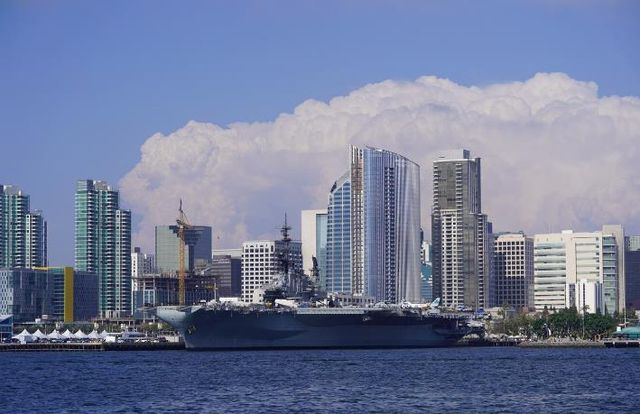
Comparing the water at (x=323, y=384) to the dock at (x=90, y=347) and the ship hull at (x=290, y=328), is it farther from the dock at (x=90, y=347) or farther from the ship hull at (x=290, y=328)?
the dock at (x=90, y=347)

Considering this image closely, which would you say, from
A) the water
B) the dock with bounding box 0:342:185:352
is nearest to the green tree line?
the dock with bounding box 0:342:185:352

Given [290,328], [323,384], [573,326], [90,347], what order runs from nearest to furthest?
[323,384], [290,328], [90,347], [573,326]

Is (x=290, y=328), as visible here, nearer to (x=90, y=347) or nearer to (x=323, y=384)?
(x=90, y=347)

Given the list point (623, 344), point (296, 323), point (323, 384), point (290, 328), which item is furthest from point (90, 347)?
point (323, 384)

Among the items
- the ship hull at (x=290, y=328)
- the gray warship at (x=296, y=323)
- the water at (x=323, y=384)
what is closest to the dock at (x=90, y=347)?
the gray warship at (x=296, y=323)

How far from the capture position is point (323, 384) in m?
77.1

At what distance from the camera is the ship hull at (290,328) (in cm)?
12256

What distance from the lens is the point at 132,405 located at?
6538 centimetres

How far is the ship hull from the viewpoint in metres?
123

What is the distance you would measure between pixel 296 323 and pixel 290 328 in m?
0.73

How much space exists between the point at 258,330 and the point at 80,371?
27691 millimetres

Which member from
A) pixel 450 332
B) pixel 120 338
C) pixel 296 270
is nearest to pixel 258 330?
pixel 296 270

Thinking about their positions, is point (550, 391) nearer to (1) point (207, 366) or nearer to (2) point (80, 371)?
(1) point (207, 366)

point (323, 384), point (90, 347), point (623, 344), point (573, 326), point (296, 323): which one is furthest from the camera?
point (573, 326)
